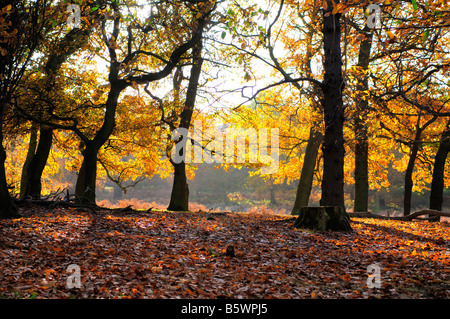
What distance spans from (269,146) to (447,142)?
8992mm

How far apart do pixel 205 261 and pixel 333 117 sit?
567 centimetres

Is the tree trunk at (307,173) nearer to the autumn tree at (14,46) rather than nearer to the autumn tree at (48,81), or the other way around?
the autumn tree at (48,81)

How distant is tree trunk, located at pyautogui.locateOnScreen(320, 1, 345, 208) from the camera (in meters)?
9.63

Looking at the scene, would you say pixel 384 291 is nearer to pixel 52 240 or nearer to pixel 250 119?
pixel 52 240

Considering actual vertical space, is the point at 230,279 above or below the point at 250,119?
below

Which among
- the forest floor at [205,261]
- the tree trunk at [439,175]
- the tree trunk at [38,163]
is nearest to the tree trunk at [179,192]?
the tree trunk at [38,163]

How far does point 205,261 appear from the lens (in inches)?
247

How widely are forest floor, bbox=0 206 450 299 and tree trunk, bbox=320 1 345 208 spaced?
4.82 feet

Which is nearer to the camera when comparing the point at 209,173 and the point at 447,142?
the point at 447,142

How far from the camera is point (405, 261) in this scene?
6105 millimetres

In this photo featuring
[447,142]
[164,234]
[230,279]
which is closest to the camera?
[230,279]

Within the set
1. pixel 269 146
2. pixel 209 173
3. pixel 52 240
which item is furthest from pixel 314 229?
pixel 209 173

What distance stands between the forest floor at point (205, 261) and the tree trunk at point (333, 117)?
4.82 ft

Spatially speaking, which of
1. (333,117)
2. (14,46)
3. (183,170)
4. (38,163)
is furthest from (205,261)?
(38,163)
